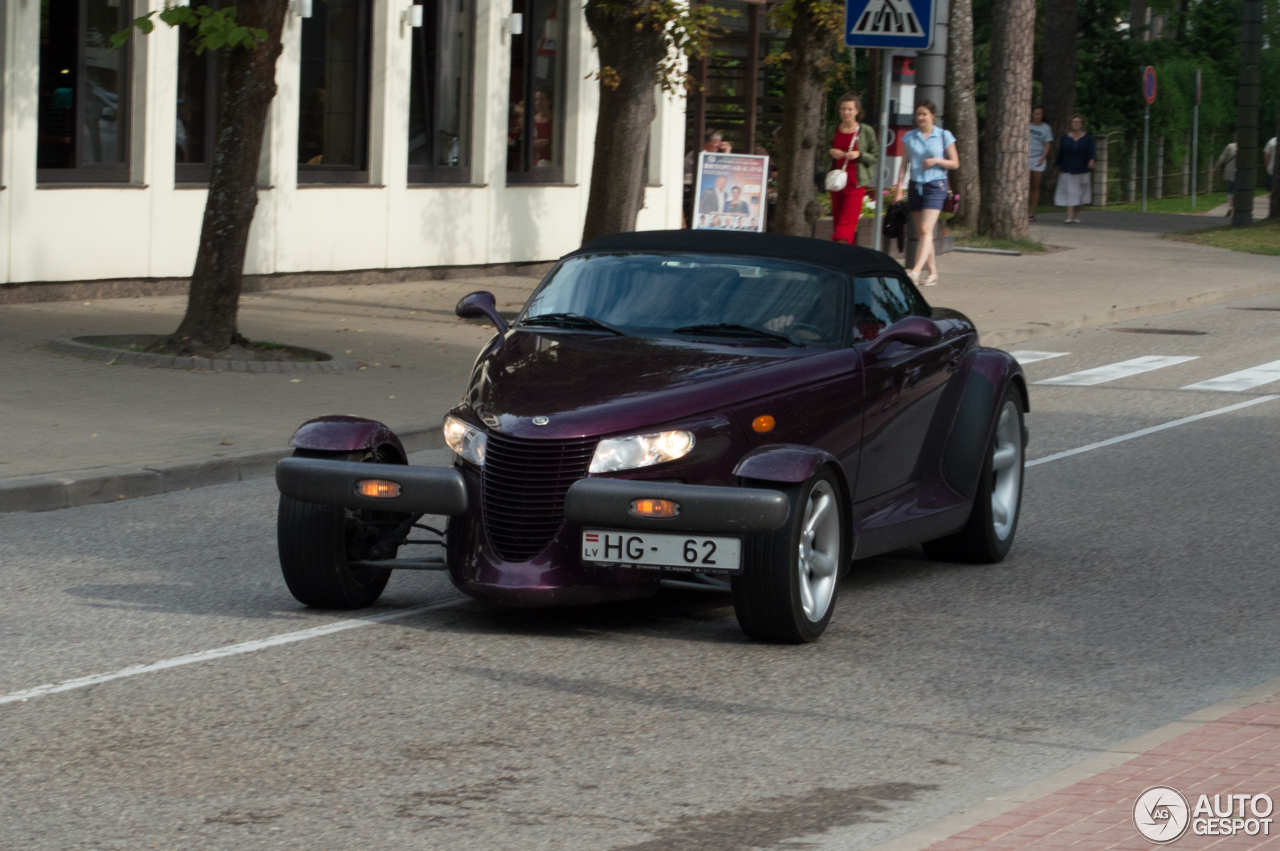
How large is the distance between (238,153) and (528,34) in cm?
1010

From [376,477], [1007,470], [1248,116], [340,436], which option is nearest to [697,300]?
[340,436]

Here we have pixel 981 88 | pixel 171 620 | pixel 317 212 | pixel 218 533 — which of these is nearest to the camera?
pixel 171 620

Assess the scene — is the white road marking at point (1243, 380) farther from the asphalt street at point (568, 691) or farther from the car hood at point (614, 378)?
the car hood at point (614, 378)

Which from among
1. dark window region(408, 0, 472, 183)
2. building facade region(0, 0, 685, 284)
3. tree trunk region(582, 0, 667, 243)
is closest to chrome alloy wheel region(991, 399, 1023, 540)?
tree trunk region(582, 0, 667, 243)

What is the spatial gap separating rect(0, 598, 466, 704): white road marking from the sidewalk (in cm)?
303

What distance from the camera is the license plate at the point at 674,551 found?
666 centimetres

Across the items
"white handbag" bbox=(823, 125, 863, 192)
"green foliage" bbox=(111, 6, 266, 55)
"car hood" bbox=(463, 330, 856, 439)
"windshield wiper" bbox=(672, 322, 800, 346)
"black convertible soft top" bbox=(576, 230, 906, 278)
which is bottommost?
"car hood" bbox=(463, 330, 856, 439)

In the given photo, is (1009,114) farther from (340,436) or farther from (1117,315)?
(340,436)

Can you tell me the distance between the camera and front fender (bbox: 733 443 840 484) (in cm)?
672

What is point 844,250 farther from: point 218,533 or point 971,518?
point 218,533

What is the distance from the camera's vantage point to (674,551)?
21.9ft

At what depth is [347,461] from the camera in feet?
23.5

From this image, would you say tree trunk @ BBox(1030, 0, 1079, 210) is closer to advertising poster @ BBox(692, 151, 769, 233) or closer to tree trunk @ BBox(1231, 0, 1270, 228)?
tree trunk @ BBox(1231, 0, 1270, 228)

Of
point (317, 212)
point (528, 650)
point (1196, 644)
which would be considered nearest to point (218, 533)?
point (528, 650)
